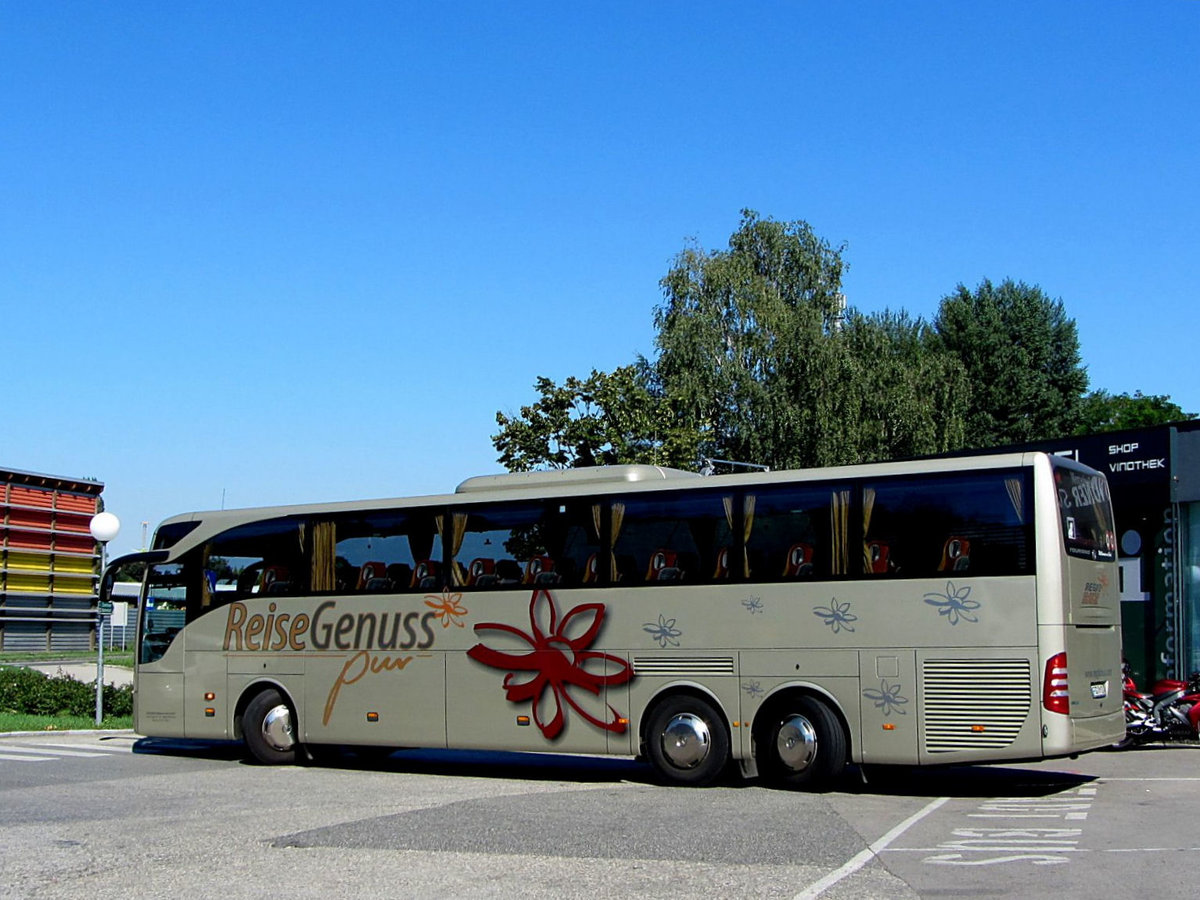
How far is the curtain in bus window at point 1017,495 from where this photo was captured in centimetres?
1369

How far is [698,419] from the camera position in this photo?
154 ft

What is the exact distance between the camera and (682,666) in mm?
15570

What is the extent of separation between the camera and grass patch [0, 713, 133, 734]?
22594 millimetres

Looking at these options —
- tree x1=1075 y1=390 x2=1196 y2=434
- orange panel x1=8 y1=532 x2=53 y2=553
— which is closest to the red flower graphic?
orange panel x1=8 y1=532 x2=53 y2=553

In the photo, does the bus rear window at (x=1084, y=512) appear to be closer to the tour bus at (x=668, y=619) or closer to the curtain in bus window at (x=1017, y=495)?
the tour bus at (x=668, y=619)

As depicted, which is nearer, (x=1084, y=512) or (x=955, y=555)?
(x=955, y=555)

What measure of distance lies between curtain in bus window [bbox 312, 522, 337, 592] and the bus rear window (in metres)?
8.74

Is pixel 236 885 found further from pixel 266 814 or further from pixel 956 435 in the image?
pixel 956 435

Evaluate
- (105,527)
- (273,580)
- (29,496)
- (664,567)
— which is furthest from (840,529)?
(29,496)

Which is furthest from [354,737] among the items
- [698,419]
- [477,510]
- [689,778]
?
[698,419]

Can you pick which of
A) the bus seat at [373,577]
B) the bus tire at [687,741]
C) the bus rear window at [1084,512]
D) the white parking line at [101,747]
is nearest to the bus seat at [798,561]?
the bus tire at [687,741]

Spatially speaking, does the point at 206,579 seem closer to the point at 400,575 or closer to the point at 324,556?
the point at 324,556

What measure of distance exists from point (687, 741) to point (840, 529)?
2.87 metres

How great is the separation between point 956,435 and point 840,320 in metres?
5.79
